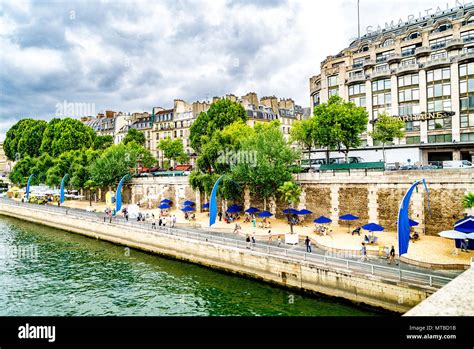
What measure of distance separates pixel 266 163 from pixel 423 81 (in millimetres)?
33249

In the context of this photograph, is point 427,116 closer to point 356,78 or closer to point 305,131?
point 356,78

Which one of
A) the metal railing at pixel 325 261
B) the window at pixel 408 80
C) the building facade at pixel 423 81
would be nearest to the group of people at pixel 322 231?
the metal railing at pixel 325 261

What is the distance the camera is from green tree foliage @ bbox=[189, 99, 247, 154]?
197ft

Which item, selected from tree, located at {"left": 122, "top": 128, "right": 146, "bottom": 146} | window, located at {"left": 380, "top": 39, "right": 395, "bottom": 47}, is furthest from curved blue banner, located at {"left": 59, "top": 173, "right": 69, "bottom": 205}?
window, located at {"left": 380, "top": 39, "right": 395, "bottom": 47}

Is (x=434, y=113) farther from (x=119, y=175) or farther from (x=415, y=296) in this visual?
(x=119, y=175)

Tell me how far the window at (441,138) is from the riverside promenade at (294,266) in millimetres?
37247

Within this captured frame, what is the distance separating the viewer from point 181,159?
7406cm

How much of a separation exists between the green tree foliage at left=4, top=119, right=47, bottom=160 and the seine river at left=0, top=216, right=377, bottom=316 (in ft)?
210

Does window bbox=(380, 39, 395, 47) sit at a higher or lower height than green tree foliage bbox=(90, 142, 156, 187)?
higher

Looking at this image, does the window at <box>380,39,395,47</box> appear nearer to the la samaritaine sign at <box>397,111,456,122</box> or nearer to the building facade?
the building facade

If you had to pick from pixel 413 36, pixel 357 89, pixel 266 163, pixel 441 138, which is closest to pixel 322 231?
pixel 266 163

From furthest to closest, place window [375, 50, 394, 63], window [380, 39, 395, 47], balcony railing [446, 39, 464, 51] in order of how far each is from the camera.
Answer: window [380, 39, 395, 47] < window [375, 50, 394, 63] < balcony railing [446, 39, 464, 51]

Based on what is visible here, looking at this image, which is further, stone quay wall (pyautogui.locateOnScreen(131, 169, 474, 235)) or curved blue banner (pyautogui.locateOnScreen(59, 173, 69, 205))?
curved blue banner (pyautogui.locateOnScreen(59, 173, 69, 205))
